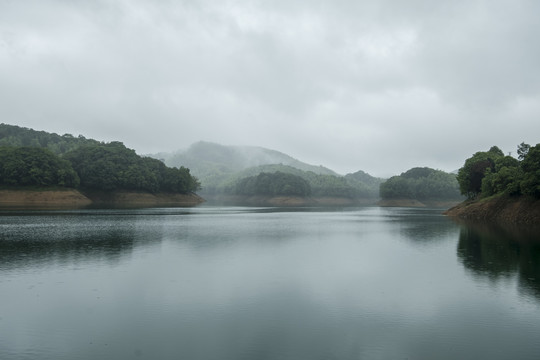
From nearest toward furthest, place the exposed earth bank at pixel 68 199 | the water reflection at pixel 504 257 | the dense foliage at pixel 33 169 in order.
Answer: the water reflection at pixel 504 257
the exposed earth bank at pixel 68 199
the dense foliage at pixel 33 169

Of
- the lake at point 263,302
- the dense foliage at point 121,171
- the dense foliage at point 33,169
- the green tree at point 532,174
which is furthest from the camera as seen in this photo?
the dense foliage at point 121,171

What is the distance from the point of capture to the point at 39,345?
45.0 feet

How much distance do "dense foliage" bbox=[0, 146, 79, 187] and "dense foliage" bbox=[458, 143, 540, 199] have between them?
118845mm

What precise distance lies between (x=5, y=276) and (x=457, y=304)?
26.0 m

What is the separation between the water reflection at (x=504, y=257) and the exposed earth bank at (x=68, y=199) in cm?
10628

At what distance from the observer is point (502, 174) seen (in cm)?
7594

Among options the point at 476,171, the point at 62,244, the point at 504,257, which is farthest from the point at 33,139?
the point at 504,257

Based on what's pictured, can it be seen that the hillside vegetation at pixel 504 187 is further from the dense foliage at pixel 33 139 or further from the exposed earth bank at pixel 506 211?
the dense foliage at pixel 33 139

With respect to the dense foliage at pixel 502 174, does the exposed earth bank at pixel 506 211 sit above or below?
below

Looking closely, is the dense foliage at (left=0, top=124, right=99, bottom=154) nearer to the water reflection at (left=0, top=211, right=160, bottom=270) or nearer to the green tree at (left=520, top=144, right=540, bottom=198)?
the water reflection at (left=0, top=211, right=160, bottom=270)

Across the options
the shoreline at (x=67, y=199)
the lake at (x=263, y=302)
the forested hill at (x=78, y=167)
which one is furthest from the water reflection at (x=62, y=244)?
the forested hill at (x=78, y=167)

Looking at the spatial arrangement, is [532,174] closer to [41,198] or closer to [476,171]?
[476,171]

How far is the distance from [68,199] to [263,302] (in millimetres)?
120570

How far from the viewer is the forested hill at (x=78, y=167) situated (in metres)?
117
